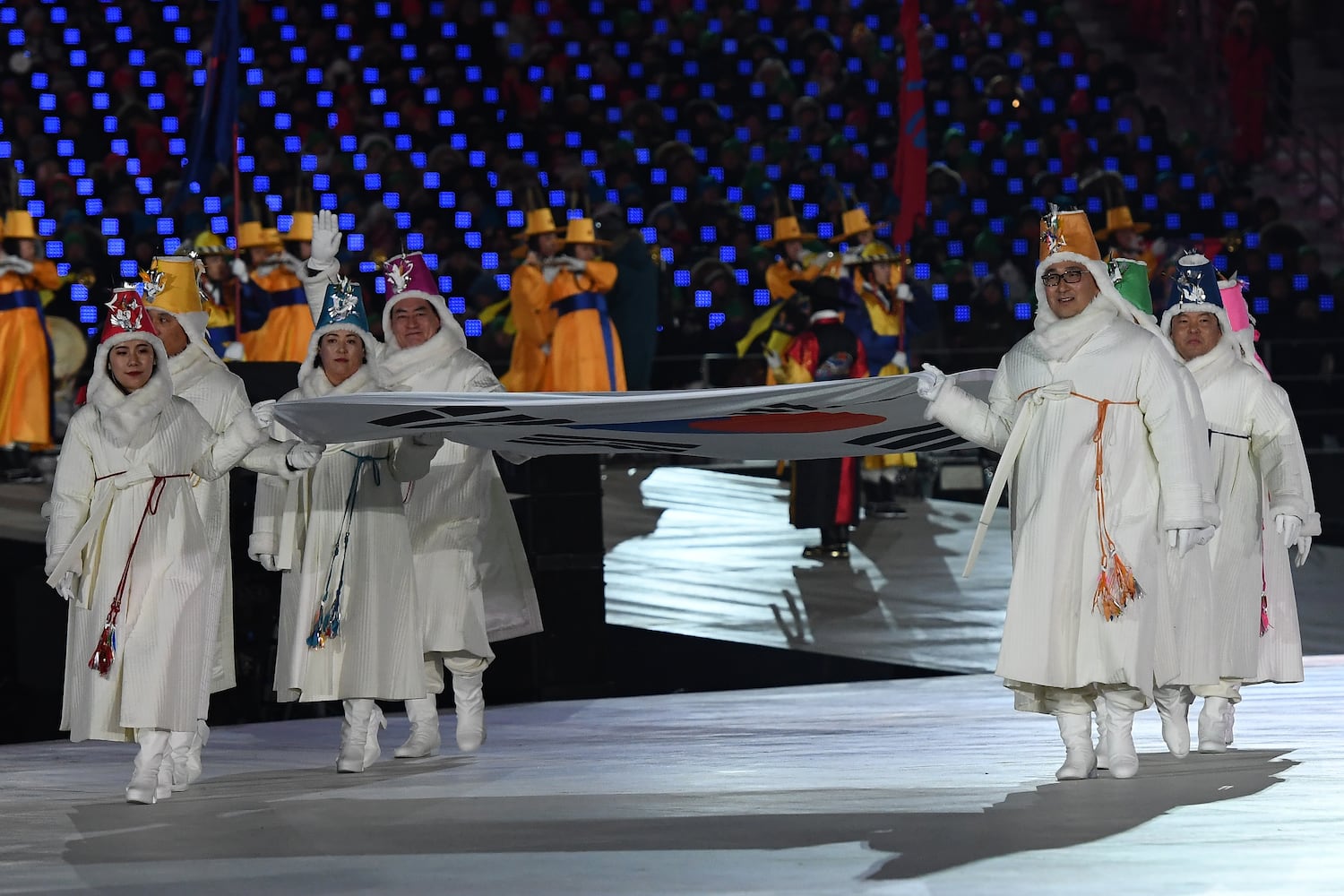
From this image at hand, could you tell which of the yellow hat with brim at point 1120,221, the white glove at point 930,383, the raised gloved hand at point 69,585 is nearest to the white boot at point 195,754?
the raised gloved hand at point 69,585

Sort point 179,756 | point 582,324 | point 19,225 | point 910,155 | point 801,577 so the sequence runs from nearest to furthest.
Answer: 1. point 179,756
2. point 801,577
3. point 19,225
4. point 582,324
5. point 910,155

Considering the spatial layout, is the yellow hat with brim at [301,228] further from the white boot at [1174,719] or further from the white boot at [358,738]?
the white boot at [1174,719]

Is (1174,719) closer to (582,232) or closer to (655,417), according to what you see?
(655,417)

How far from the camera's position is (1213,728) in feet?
22.1

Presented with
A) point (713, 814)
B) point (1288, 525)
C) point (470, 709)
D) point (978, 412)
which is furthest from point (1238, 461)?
point (470, 709)

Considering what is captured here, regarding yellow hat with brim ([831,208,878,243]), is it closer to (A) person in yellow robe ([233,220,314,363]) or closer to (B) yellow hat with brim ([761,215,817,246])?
(B) yellow hat with brim ([761,215,817,246])

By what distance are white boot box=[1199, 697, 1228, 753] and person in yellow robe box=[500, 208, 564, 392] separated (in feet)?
25.2

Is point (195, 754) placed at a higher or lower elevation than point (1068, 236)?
lower

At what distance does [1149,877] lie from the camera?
435 cm

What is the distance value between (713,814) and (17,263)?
29.0 ft

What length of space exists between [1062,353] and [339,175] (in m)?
11.4

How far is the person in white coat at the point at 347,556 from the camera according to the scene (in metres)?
6.74

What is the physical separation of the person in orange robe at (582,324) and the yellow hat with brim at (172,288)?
268 inches

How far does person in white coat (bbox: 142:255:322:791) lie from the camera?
6.38 meters
